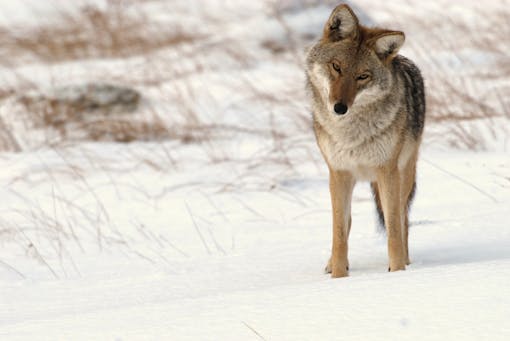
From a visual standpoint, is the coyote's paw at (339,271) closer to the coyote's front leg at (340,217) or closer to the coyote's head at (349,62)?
the coyote's front leg at (340,217)

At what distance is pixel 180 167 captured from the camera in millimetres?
7047

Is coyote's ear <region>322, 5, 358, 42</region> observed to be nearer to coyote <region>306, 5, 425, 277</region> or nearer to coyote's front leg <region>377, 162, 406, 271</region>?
coyote <region>306, 5, 425, 277</region>

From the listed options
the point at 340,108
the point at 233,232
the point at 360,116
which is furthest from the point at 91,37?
the point at 340,108

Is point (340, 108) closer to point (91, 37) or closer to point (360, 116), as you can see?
point (360, 116)

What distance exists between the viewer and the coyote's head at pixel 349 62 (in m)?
3.50

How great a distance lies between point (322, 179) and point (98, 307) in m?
3.29

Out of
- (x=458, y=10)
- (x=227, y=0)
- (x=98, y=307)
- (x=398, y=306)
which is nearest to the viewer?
(x=398, y=306)

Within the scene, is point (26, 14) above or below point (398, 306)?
above

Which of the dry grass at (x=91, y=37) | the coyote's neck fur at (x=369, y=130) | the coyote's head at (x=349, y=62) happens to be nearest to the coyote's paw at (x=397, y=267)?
the coyote's neck fur at (x=369, y=130)

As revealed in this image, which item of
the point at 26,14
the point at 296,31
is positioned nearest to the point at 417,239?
the point at 296,31

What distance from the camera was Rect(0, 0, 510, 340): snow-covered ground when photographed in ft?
7.49

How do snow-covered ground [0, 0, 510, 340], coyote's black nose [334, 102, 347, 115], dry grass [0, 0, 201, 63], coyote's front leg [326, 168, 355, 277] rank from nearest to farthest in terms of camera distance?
snow-covered ground [0, 0, 510, 340]
coyote's black nose [334, 102, 347, 115]
coyote's front leg [326, 168, 355, 277]
dry grass [0, 0, 201, 63]

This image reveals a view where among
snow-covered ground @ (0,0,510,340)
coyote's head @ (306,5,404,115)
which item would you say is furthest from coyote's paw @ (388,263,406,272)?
coyote's head @ (306,5,404,115)

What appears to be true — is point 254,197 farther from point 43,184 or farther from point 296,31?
point 296,31
